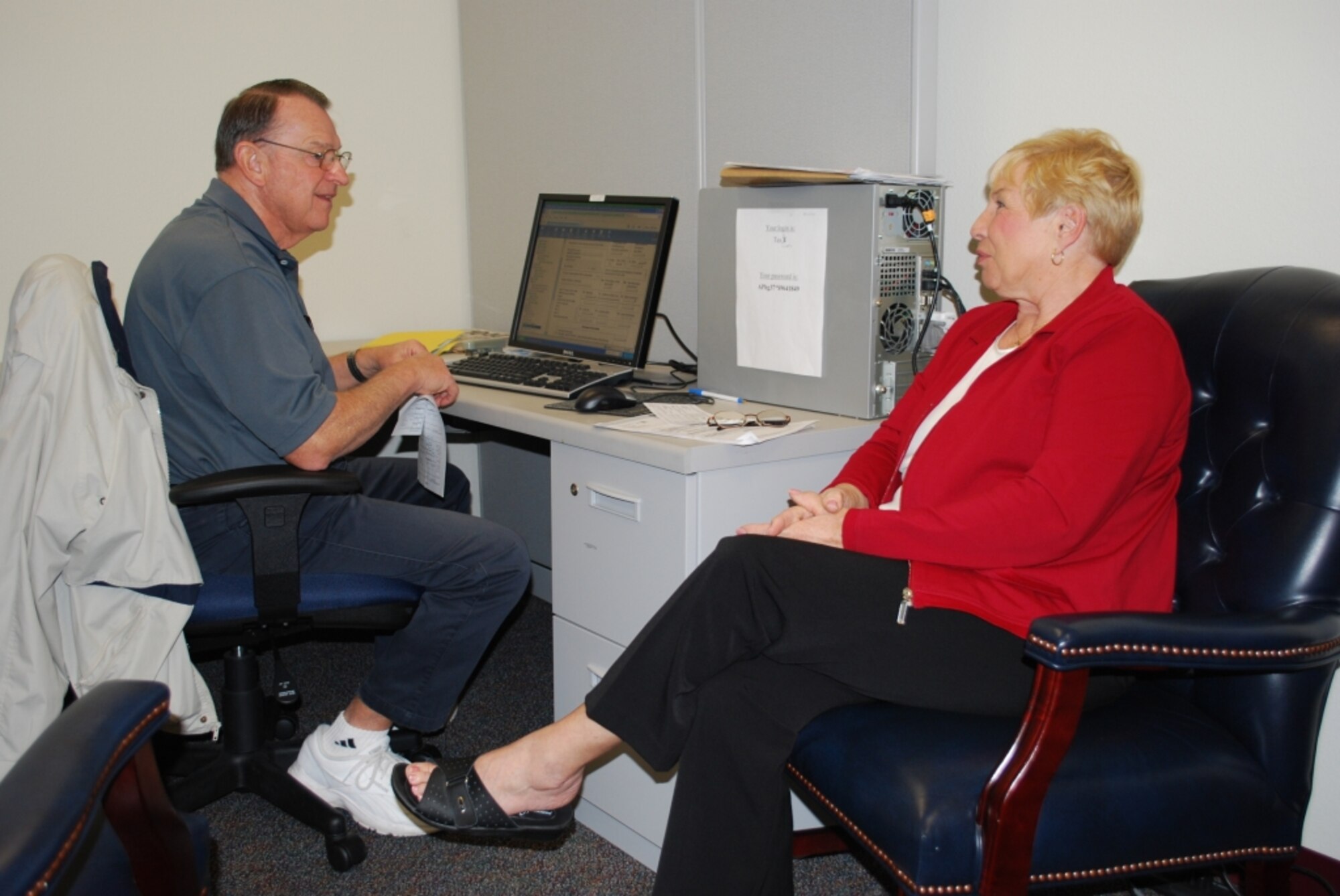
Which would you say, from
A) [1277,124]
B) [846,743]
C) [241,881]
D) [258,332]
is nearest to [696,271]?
[258,332]

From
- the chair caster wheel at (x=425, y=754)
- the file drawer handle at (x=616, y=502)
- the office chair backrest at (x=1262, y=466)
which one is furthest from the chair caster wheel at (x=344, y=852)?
the office chair backrest at (x=1262, y=466)

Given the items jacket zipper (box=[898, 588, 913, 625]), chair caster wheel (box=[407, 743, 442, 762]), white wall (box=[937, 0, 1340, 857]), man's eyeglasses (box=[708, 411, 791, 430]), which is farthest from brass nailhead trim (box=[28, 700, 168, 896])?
white wall (box=[937, 0, 1340, 857])

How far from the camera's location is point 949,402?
162 centimetres

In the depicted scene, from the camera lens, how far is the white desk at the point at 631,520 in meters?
1.66

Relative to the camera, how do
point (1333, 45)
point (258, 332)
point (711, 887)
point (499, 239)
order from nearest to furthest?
1. point (711, 887)
2. point (1333, 45)
3. point (258, 332)
4. point (499, 239)

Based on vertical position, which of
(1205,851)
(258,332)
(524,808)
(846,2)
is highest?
(846,2)

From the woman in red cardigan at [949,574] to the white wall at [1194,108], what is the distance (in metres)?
0.27

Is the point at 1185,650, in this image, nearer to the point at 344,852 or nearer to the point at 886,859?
the point at 886,859

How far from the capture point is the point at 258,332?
1717 mm

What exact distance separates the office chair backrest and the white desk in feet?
1.71

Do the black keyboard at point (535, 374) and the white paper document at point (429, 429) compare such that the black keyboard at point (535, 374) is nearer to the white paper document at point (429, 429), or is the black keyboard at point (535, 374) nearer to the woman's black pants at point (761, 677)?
the white paper document at point (429, 429)

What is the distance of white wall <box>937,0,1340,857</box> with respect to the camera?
153cm

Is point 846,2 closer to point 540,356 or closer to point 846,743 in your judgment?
point 540,356

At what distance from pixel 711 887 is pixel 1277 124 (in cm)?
132
